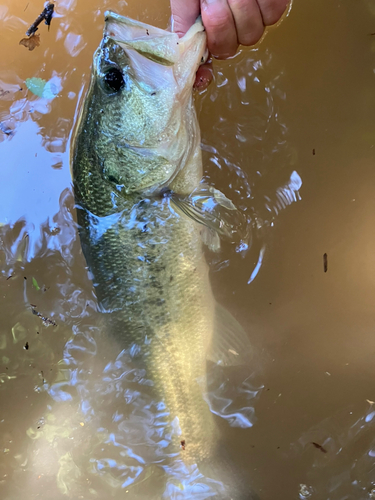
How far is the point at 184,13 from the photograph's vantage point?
1603 mm

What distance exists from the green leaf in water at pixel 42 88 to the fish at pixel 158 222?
598mm

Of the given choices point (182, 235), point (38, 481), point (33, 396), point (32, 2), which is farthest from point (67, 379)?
point (32, 2)

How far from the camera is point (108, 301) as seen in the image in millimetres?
1749

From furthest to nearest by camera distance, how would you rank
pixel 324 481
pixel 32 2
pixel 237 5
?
pixel 32 2 → pixel 324 481 → pixel 237 5

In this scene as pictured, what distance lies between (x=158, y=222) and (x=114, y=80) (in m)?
0.63

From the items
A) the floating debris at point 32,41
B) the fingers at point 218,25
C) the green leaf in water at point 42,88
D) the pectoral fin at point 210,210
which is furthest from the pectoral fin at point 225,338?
the floating debris at point 32,41

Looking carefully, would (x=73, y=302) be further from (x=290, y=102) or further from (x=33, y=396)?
(x=290, y=102)

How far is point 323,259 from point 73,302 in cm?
151

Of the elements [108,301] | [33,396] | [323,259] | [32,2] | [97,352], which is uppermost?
[32,2]

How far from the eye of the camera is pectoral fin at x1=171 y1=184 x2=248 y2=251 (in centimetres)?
167

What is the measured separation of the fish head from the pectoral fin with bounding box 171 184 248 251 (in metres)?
0.15

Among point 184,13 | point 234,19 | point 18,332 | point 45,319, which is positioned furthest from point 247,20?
point 18,332

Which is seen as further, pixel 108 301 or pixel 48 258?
pixel 48 258

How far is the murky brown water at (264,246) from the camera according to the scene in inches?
77.4
